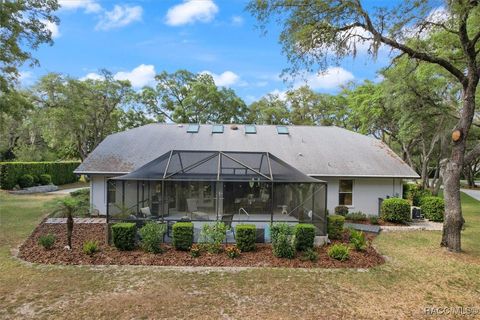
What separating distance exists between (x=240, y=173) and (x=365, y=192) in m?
7.97

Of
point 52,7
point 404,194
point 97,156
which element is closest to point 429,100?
point 404,194

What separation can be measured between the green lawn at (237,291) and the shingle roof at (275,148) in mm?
6950

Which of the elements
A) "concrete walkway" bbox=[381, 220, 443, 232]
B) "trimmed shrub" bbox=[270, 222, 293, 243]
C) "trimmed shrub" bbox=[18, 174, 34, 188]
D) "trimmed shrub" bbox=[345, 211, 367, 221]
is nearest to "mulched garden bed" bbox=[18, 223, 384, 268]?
"trimmed shrub" bbox=[270, 222, 293, 243]

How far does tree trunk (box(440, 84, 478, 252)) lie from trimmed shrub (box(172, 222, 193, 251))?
7.94 meters

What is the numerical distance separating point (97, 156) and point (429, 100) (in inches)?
688

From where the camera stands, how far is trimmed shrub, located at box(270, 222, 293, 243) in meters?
9.20

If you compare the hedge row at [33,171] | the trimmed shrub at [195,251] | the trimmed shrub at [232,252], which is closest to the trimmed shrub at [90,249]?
the trimmed shrub at [195,251]

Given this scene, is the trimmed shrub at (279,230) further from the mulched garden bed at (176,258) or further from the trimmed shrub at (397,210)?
the trimmed shrub at (397,210)

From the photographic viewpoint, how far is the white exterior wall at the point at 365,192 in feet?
51.8

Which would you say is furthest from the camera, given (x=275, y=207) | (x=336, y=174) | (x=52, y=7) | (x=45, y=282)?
(x=336, y=174)

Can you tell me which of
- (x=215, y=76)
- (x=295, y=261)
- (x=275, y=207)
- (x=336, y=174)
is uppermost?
(x=215, y=76)

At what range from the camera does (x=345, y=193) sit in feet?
52.5

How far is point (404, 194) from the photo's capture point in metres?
17.8

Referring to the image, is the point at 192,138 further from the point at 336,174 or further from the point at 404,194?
the point at 404,194
